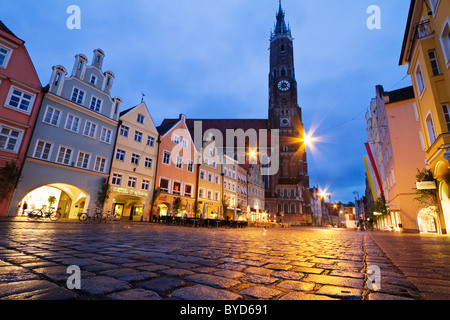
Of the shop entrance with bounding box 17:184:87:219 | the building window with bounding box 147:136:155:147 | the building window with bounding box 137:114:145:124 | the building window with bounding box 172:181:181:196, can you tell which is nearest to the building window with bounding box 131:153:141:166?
the building window with bounding box 147:136:155:147

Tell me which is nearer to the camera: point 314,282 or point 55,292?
point 55,292

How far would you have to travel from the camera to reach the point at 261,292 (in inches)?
80.9

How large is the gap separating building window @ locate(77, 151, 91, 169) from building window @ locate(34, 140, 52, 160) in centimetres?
234

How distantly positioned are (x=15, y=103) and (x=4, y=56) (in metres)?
3.48

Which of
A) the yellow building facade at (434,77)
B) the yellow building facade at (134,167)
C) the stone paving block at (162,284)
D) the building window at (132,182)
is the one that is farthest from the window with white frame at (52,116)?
the yellow building facade at (434,77)

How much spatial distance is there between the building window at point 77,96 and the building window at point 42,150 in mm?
4718

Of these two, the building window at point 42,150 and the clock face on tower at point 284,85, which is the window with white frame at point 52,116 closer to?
the building window at point 42,150

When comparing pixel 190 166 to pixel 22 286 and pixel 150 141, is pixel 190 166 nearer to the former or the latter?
pixel 150 141

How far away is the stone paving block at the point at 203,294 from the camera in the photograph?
1.88 m

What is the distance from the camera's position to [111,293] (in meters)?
1.86

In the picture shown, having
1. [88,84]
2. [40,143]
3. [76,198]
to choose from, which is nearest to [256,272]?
[40,143]

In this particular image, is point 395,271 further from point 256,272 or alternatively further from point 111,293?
point 111,293
